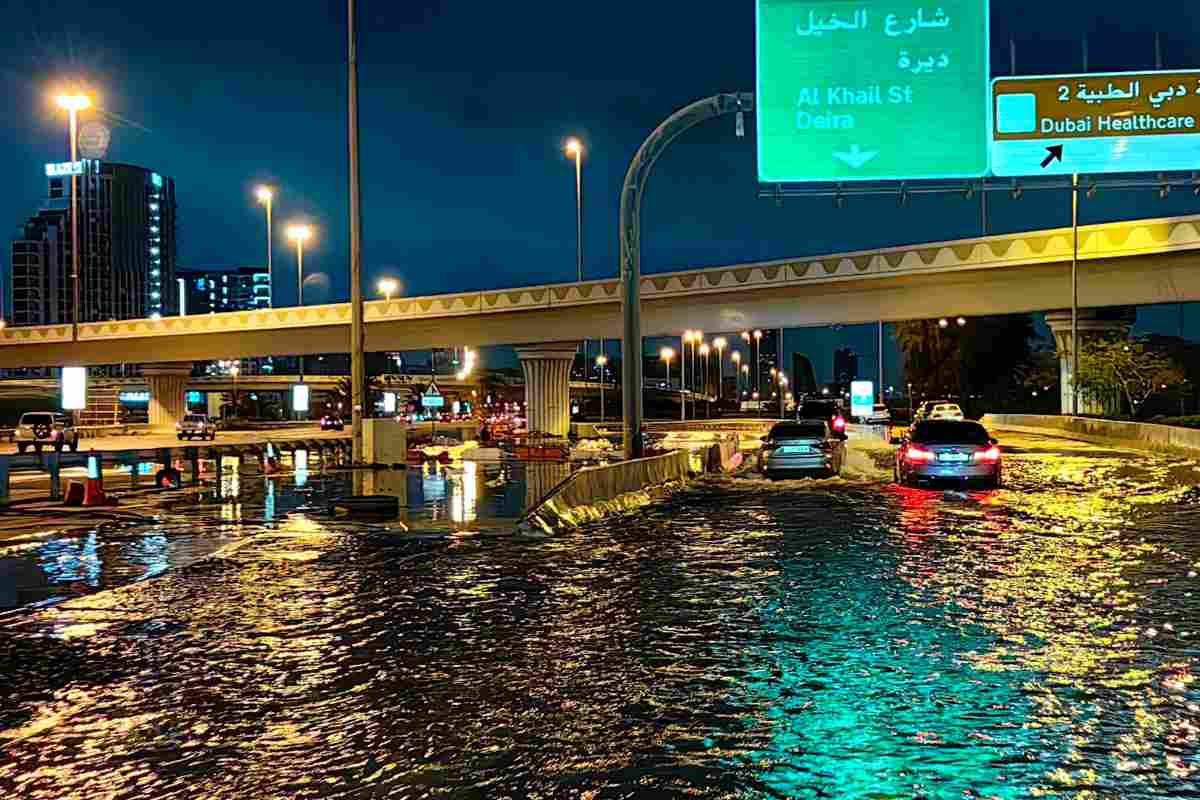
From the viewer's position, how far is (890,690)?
356 inches

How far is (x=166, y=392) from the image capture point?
9912 cm

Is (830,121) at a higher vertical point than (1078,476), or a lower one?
higher

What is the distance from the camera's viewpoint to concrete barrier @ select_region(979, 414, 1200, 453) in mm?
44906

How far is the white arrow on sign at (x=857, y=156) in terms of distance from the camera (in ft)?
90.7

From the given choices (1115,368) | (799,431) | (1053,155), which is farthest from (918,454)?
(1115,368)

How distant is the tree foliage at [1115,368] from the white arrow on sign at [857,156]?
A: 38969mm

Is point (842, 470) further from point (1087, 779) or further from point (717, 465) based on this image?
point (1087, 779)

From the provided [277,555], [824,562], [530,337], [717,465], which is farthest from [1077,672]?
[530,337]

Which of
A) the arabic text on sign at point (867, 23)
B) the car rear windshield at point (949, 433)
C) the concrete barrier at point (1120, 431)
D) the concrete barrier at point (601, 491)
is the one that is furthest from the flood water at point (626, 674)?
the concrete barrier at point (1120, 431)

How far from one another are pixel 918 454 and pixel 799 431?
5652 mm

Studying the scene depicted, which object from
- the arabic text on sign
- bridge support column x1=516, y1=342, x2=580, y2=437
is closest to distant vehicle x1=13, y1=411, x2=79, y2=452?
bridge support column x1=516, y1=342, x2=580, y2=437

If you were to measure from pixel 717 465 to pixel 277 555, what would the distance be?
22.5m

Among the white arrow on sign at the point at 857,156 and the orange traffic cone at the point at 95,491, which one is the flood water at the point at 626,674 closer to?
the orange traffic cone at the point at 95,491

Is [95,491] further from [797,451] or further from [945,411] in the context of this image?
[945,411]
